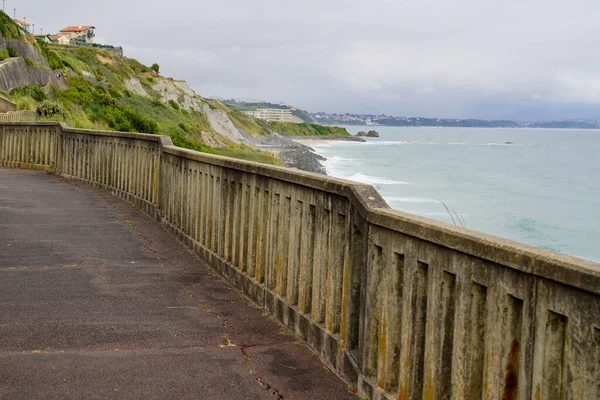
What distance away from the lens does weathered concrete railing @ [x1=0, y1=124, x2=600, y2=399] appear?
3.29 meters

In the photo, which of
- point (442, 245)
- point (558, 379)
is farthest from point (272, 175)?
point (558, 379)

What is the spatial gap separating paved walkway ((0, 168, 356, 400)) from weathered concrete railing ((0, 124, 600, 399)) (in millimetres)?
336

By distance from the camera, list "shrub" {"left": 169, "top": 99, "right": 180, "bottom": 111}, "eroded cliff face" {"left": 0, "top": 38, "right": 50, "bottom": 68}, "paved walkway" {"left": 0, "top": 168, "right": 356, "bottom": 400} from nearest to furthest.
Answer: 1. "paved walkway" {"left": 0, "top": 168, "right": 356, "bottom": 400}
2. "eroded cliff face" {"left": 0, "top": 38, "right": 50, "bottom": 68}
3. "shrub" {"left": 169, "top": 99, "right": 180, "bottom": 111}

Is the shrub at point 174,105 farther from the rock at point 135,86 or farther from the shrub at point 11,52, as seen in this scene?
the shrub at point 11,52

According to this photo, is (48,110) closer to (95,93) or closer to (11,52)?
(11,52)

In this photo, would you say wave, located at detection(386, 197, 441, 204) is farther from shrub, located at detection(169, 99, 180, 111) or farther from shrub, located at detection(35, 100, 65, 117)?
shrub, located at detection(169, 99, 180, 111)

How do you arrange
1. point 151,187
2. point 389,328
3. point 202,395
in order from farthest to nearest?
1. point 151,187
2. point 202,395
3. point 389,328

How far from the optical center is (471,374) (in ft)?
12.9

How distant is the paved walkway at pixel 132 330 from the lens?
5.38m

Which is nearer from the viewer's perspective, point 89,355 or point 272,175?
point 89,355

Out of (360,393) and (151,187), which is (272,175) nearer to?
(360,393)

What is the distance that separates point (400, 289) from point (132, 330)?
2.78 m

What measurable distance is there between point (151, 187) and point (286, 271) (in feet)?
23.8

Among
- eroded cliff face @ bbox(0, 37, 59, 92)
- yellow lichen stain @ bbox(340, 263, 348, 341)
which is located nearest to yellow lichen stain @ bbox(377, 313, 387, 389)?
yellow lichen stain @ bbox(340, 263, 348, 341)
